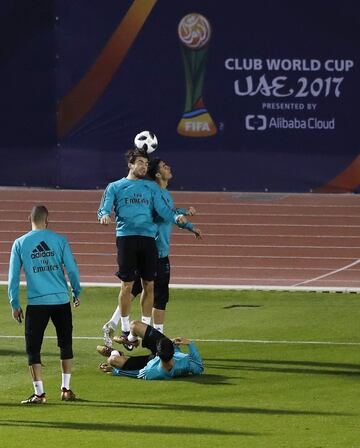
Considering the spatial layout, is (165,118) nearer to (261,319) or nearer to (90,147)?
(90,147)

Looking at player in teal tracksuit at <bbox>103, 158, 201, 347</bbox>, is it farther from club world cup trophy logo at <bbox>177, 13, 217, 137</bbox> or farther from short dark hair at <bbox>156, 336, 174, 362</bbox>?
club world cup trophy logo at <bbox>177, 13, 217, 137</bbox>

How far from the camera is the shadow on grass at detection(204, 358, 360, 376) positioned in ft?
47.7

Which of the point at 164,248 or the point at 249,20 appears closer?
the point at 164,248

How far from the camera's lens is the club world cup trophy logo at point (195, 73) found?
32688 mm

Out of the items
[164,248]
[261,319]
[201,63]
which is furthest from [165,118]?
[164,248]

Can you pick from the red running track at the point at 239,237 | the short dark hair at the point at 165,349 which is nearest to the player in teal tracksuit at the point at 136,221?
the short dark hair at the point at 165,349

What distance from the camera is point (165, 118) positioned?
32.8m

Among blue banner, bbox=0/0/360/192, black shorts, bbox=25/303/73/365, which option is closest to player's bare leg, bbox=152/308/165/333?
black shorts, bbox=25/303/73/365

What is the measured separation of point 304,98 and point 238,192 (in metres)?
2.43

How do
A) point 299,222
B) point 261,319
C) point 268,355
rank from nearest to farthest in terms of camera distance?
1. point 268,355
2. point 261,319
3. point 299,222

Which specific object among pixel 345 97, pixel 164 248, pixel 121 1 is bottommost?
pixel 164 248

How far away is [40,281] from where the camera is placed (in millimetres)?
12758

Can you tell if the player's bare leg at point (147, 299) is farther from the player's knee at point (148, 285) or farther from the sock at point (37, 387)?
the sock at point (37, 387)

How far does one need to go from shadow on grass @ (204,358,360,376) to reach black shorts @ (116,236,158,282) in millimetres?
1122
